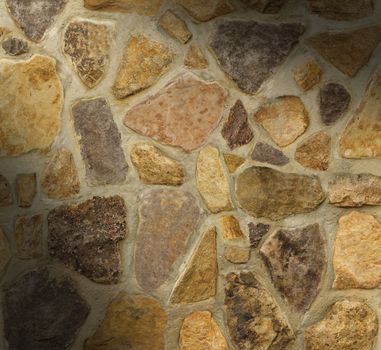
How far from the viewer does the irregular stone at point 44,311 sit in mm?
1340

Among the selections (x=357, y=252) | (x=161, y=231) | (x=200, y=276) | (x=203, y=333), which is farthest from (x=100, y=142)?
(x=357, y=252)

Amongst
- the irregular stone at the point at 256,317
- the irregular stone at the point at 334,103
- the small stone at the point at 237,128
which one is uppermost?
the irregular stone at the point at 334,103

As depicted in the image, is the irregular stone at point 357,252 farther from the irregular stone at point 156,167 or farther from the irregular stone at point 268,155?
the irregular stone at point 156,167

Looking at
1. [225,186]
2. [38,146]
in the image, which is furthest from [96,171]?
[225,186]

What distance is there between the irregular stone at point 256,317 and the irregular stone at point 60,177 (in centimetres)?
38

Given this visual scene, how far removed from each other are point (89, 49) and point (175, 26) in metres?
0.18

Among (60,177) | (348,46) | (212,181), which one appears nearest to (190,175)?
(212,181)

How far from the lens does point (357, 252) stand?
4.21ft

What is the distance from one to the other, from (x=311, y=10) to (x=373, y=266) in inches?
20.6

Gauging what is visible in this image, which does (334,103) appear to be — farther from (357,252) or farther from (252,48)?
(357,252)

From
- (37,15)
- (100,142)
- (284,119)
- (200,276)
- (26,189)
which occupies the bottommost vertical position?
(200,276)

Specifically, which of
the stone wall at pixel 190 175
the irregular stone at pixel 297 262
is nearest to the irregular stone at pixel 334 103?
the stone wall at pixel 190 175

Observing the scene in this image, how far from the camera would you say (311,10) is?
1.29 metres

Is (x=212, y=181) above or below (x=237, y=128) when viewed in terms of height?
below
